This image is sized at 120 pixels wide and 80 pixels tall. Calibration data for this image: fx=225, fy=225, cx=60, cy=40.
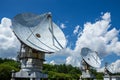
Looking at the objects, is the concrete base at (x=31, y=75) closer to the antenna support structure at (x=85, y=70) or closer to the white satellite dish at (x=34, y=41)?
the white satellite dish at (x=34, y=41)

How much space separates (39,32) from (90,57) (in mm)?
26904

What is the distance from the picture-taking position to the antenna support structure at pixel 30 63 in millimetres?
37469

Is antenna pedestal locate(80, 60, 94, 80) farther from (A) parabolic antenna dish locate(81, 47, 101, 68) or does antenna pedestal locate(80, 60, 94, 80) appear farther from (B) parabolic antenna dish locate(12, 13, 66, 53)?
(B) parabolic antenna dish locate(12, 13, 66, 53)

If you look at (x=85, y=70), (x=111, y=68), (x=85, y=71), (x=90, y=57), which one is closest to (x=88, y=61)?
(x=90, y=57)

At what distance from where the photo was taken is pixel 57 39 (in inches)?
1622

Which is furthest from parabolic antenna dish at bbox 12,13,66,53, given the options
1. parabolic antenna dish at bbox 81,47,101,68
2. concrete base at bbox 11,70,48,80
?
parabolic antenna dish at bbox 81,47,101,68

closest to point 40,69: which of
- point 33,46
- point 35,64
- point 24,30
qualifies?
point 35,64

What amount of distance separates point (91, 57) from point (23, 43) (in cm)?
3152

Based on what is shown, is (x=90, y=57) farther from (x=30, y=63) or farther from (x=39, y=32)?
(x=30, y=63)

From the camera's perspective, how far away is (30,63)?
124 feet

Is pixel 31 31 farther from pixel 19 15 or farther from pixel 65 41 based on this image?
pixel 65 41

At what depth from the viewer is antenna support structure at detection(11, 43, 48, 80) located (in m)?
37.5

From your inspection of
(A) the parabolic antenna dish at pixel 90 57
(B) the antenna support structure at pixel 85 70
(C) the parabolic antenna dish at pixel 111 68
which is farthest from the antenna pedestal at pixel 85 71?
(C) the parabolic antenna dish at pixel 111 68

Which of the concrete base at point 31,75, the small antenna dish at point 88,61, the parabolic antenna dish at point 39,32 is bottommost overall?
the concrete base at point 31,75
